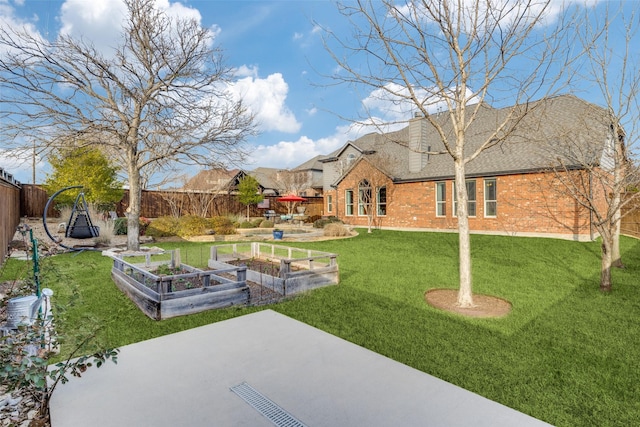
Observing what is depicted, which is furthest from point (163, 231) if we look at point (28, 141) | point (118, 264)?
point (118, 264)

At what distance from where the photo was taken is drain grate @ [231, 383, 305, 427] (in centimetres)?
262

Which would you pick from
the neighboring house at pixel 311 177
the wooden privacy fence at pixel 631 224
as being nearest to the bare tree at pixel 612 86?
the wooden privacy fence at pixel 631 224

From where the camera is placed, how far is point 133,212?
41.6 feet

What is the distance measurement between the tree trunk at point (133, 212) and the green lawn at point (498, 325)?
262 centimetres

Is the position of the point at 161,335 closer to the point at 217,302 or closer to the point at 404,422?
the point at 217,302

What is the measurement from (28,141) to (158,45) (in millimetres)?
5491

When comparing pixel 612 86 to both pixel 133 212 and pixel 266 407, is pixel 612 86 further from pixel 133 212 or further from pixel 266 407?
pixel 133 212

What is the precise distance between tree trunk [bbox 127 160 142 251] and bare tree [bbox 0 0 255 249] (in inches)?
1.5

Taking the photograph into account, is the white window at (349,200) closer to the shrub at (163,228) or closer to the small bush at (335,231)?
the small bush at (335,231)

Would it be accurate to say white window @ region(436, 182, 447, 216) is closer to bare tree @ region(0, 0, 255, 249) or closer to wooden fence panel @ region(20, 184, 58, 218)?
bare tree @ region(0, 0, 255, 249)

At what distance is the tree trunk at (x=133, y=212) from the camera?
1259cm

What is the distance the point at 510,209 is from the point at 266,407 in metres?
15.8

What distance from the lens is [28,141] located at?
11.1 meters

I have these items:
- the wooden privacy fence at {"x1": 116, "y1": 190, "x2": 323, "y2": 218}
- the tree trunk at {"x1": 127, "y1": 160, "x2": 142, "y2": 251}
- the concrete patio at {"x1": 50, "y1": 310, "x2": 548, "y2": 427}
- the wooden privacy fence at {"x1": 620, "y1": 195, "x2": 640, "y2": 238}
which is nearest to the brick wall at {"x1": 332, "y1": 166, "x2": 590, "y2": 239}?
the wooden privacy fence at {"x1": 620, "y1": 195, "x2": 640, "y2": 238}
